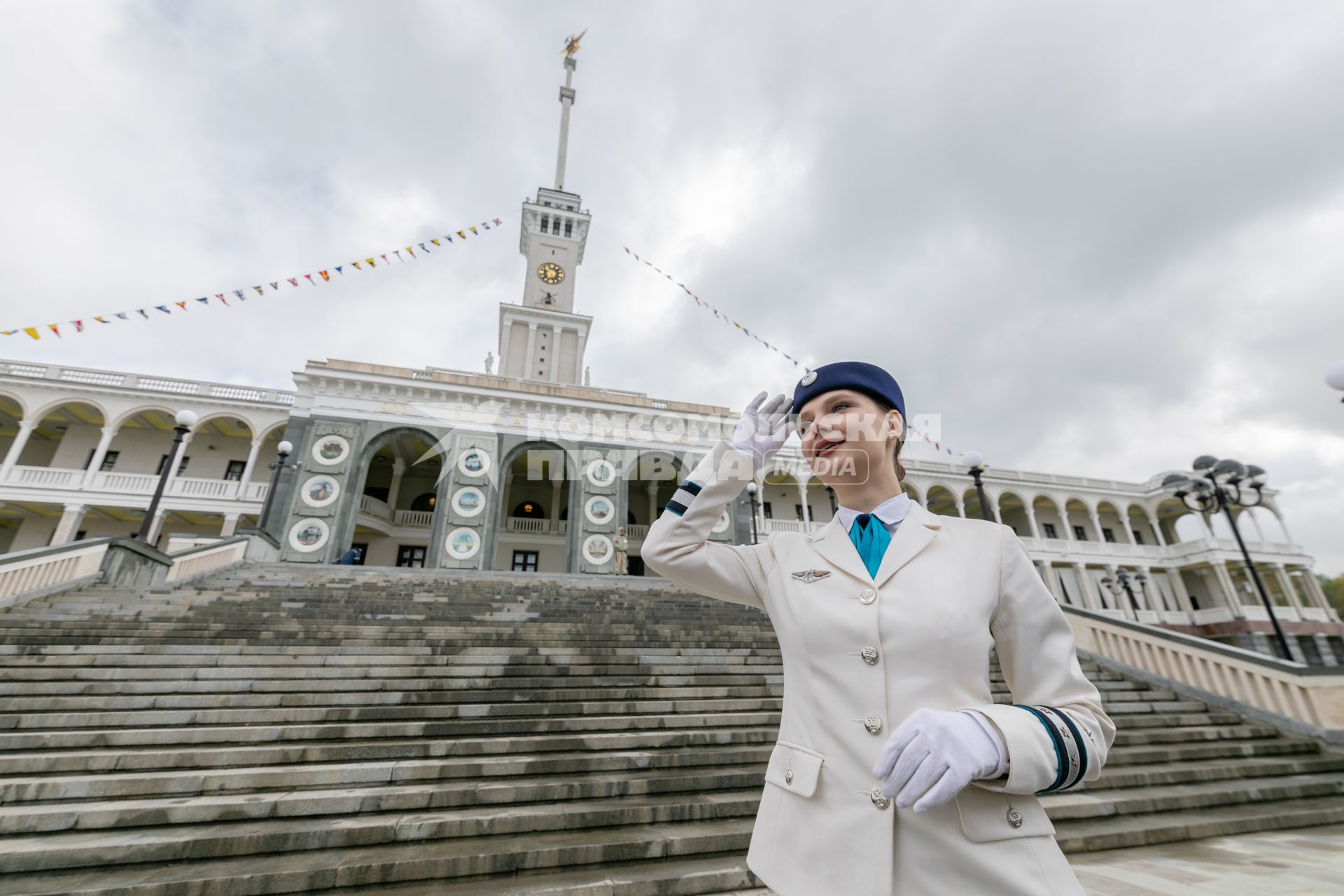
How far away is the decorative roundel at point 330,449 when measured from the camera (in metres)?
Answer: 18.2

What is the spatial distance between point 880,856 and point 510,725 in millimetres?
4573

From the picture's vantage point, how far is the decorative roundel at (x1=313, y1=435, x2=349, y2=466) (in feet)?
59.9

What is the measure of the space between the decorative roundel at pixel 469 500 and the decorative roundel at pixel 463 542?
58 cm

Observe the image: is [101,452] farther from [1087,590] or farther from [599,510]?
[1087,590]

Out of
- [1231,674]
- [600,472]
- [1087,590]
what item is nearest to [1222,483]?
[1231,674]

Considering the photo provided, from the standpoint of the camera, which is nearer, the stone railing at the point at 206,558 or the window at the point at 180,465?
the stone railing at the point at 206,558

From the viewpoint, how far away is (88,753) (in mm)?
4133

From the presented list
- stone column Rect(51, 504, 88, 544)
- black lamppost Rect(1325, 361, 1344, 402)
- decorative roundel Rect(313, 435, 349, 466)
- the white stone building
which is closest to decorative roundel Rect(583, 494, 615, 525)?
the white stone building

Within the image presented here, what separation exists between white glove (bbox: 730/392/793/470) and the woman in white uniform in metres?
0.02

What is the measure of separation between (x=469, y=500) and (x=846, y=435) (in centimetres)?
1907

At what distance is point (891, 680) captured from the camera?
52.6 inches

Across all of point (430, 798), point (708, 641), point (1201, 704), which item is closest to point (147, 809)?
point (430, 798)

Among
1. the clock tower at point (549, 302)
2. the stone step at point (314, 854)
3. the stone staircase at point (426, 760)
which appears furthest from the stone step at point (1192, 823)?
the clock tower at point (549, 302)

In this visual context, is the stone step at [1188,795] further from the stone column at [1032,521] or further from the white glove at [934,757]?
the stone column at [1032,521]
